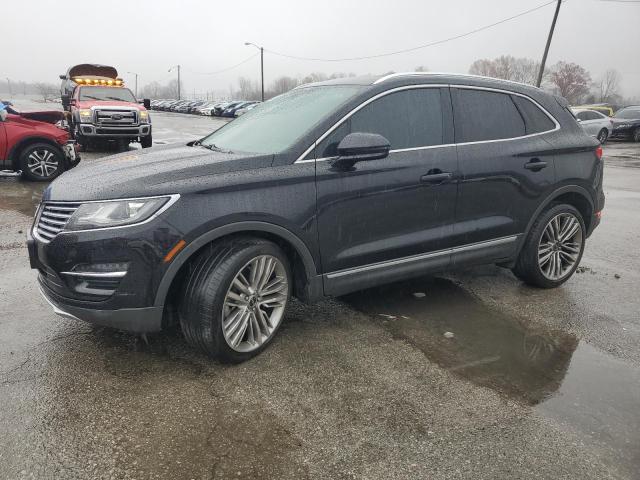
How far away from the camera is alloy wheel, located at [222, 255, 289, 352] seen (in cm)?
315

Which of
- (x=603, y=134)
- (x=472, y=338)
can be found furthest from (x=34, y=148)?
(x=603, y=134)

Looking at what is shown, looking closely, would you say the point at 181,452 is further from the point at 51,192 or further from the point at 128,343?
the point at 51,192

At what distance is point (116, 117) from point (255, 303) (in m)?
12.2

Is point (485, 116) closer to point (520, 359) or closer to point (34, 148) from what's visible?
point (520, 359)

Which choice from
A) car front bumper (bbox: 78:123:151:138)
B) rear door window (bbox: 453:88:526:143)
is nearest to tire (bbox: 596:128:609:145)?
car front bumper (bbox: 78:123:151:138)

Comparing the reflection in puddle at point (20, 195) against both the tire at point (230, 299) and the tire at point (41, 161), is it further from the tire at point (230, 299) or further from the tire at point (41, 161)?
the tire at point (230, 299)

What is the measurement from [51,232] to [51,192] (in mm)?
344

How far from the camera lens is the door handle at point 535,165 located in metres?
4.30

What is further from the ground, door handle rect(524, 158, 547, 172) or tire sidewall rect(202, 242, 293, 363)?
door handle rect(524, 158, 547, 172)

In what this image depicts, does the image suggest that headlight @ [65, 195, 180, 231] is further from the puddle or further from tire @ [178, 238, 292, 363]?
the puddle

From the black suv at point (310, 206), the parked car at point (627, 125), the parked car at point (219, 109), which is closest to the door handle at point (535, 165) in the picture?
the black suv at point (310, 206)

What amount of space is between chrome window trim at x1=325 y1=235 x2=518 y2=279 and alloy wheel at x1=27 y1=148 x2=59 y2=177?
8.36 m

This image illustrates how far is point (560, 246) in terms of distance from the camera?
474cm

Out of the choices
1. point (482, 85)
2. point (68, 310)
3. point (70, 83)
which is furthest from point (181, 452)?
point (70, 83)
